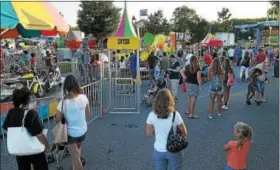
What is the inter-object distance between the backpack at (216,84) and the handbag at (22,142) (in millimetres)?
5476

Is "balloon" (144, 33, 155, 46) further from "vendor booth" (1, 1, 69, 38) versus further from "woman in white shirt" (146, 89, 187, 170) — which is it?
"woman in white shirt" (146, 89, 187, 170)

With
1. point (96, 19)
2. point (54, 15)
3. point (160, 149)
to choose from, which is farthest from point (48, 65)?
point (96, 19)

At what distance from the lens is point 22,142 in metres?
3.59

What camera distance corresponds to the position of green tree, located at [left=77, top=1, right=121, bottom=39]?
139ft

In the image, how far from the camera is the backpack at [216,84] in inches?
320

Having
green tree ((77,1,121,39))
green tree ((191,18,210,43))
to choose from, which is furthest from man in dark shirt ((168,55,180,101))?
green tree ((77,1,121,39))

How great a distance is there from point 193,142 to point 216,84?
227cm

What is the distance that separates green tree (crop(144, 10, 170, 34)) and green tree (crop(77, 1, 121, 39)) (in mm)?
8016

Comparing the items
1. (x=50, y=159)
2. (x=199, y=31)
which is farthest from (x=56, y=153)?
(x=199, y=31)

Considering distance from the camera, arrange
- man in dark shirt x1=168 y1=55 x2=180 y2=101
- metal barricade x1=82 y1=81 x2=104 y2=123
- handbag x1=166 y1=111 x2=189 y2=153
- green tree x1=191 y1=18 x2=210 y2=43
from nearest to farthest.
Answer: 1. handbag x1=166 y1=111 x2=189 y2=153
2. metal barricade x1=82 y1=81 x2=104 y2=123
3. man in dark shirt x1=168 y1=55 x2=180 y2=101
4. green tree x1=191 y1=18 x2=210 y2=43

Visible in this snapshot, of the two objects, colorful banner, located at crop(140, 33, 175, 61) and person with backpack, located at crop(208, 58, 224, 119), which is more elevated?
colorful banner, located at crop(140, 33, 175, 61)

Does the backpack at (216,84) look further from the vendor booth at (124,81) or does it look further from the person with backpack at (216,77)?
the vendor booth at (124,81)

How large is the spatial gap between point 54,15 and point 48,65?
41.8ft

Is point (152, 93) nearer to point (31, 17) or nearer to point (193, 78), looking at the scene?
point (193, 78)
